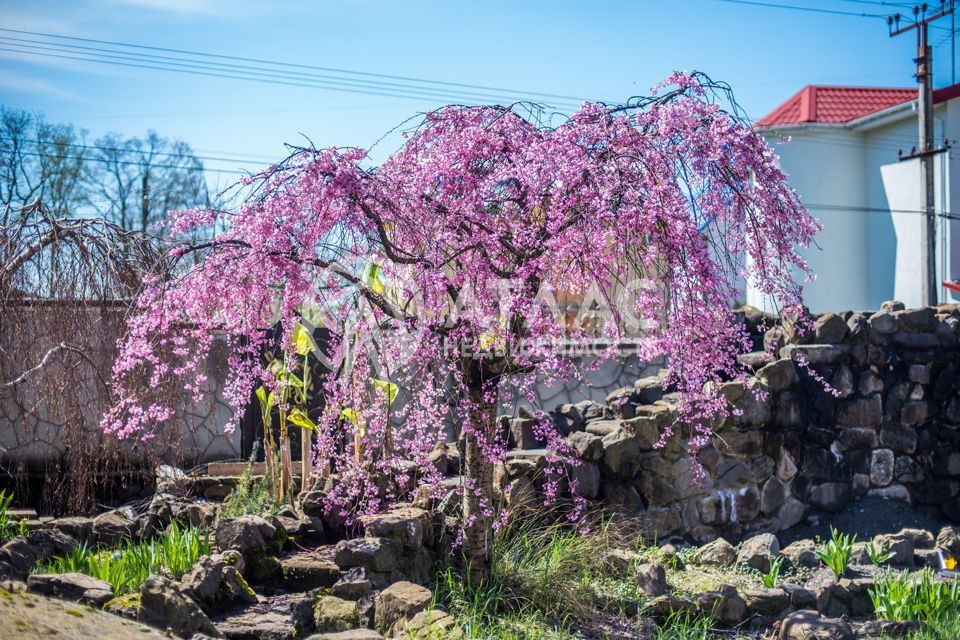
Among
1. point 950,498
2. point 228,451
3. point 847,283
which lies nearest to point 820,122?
point 847,283

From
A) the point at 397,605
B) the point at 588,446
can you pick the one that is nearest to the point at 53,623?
the point at 397,605

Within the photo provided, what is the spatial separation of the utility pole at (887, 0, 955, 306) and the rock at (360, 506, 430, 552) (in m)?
12.7

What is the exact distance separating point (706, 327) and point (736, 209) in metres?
0.72

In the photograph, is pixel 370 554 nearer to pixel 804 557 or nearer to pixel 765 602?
pixel 765 602

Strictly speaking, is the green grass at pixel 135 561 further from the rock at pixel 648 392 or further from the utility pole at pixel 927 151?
the utility pole at pixel 927 151

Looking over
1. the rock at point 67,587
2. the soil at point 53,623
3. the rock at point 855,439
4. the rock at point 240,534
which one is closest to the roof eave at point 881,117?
the rock at point 855,439

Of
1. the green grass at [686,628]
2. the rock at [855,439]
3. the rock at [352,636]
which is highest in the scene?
the rock at [855,439]

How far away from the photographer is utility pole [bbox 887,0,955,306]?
1559 cm

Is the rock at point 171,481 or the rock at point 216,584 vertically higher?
the rock at point 171,481

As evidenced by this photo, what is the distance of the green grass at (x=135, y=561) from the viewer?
5117mm

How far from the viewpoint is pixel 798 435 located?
950cm

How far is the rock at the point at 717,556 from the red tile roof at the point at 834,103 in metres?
13.1

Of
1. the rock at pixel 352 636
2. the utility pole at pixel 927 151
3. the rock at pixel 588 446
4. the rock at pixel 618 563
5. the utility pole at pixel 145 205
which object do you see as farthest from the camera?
the utility pole at pixel 145 205

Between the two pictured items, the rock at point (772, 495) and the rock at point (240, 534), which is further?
the rock at point (772, 495)
